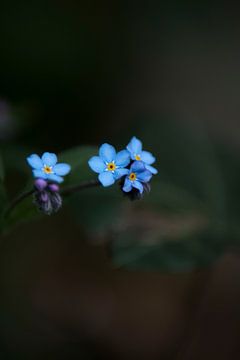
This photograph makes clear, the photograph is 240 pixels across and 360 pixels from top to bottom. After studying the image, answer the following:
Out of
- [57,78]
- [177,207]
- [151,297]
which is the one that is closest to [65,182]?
[177,207]

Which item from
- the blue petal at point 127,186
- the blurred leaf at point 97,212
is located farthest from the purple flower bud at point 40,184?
the blurred leaf at point 97,212

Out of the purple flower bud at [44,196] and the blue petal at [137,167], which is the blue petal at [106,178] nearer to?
the blue petal at [137,167]

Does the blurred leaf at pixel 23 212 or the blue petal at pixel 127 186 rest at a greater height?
the blurred leaf at pixel 23 212

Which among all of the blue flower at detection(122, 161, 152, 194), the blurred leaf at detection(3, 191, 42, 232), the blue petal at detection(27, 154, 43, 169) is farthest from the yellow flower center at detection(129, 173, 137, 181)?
the blurred leaf at detection(3, 191, 42, 232)

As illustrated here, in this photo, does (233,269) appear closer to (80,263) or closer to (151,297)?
(151,297)

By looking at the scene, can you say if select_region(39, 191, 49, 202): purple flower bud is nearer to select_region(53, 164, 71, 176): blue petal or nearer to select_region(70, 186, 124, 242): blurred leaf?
select_region(53, 164, 71, 176): blue petal
